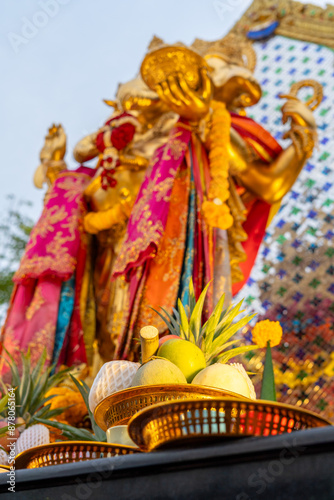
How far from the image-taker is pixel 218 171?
235cm

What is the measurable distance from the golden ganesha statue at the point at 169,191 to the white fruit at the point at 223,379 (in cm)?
105

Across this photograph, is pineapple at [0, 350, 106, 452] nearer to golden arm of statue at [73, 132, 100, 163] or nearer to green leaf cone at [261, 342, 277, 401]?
green leaf cone at [261, 342, 277, 401]

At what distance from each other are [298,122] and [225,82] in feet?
1.38

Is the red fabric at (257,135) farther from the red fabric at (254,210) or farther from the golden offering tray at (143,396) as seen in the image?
the golden offering tray at (143,396)

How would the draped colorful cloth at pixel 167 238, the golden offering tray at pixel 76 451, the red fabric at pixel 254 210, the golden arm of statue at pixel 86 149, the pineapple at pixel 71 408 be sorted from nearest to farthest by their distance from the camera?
the golden offering tray at pixel 76 451, the pineapple at pixel 71 408, the draped colorful cloth at pixel 167 238, the red fabric at pixel 254 210, the golden arm of statue at pixel 86 149

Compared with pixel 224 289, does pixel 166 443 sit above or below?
below

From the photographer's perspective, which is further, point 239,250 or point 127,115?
point 127,115

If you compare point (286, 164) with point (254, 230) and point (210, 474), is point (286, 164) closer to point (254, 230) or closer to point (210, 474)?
point (254, 230)

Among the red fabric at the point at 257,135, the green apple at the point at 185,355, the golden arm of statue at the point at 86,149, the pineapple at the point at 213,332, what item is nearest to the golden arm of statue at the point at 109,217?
the golden arm of statue at the point at 86,149

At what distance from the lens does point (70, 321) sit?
8.38ft

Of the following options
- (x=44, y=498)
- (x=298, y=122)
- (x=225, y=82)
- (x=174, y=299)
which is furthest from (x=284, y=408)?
(x=225, y=82)

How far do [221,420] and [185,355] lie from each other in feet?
1.05

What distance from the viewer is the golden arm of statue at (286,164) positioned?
265 centimetres

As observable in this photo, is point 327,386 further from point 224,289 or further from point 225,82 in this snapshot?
point 225,82
